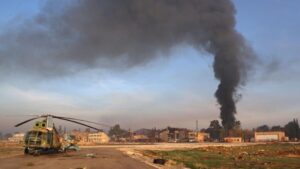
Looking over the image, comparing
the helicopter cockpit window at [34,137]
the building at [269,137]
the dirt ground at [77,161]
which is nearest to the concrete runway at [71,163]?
the dirt ground at [77,161]

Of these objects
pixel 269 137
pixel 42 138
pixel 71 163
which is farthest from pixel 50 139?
pixel 269 137

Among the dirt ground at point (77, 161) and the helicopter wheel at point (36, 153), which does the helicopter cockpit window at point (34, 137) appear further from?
the dirt ground at point (77, 161)

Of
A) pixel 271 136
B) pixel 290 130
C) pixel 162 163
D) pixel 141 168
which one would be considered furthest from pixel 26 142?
pixel 290 130

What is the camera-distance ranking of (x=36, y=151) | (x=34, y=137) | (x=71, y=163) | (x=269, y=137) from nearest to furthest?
(x=71, y=163) → (x=34, y=137) → (x=36, y=151) → (x=269, y=137)

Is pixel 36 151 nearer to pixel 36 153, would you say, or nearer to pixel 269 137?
pixel 36 153

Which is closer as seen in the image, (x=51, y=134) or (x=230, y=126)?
(x=51, y=134)

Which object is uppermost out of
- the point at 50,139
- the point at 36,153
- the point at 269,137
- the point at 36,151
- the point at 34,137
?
the point at 269,137

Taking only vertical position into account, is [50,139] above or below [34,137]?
below

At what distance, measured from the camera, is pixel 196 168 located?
2834 cm

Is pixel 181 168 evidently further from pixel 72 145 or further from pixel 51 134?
pixel 72 145

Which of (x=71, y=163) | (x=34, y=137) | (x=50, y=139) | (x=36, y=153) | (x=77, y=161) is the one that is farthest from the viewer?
(x=50, y=139)

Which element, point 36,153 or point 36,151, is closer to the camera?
point 36,153

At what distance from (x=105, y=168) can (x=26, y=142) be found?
21627 millimetres

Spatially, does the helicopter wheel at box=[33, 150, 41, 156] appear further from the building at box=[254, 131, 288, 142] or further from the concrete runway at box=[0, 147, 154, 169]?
the building at box=[254, 131, 288, 142]
